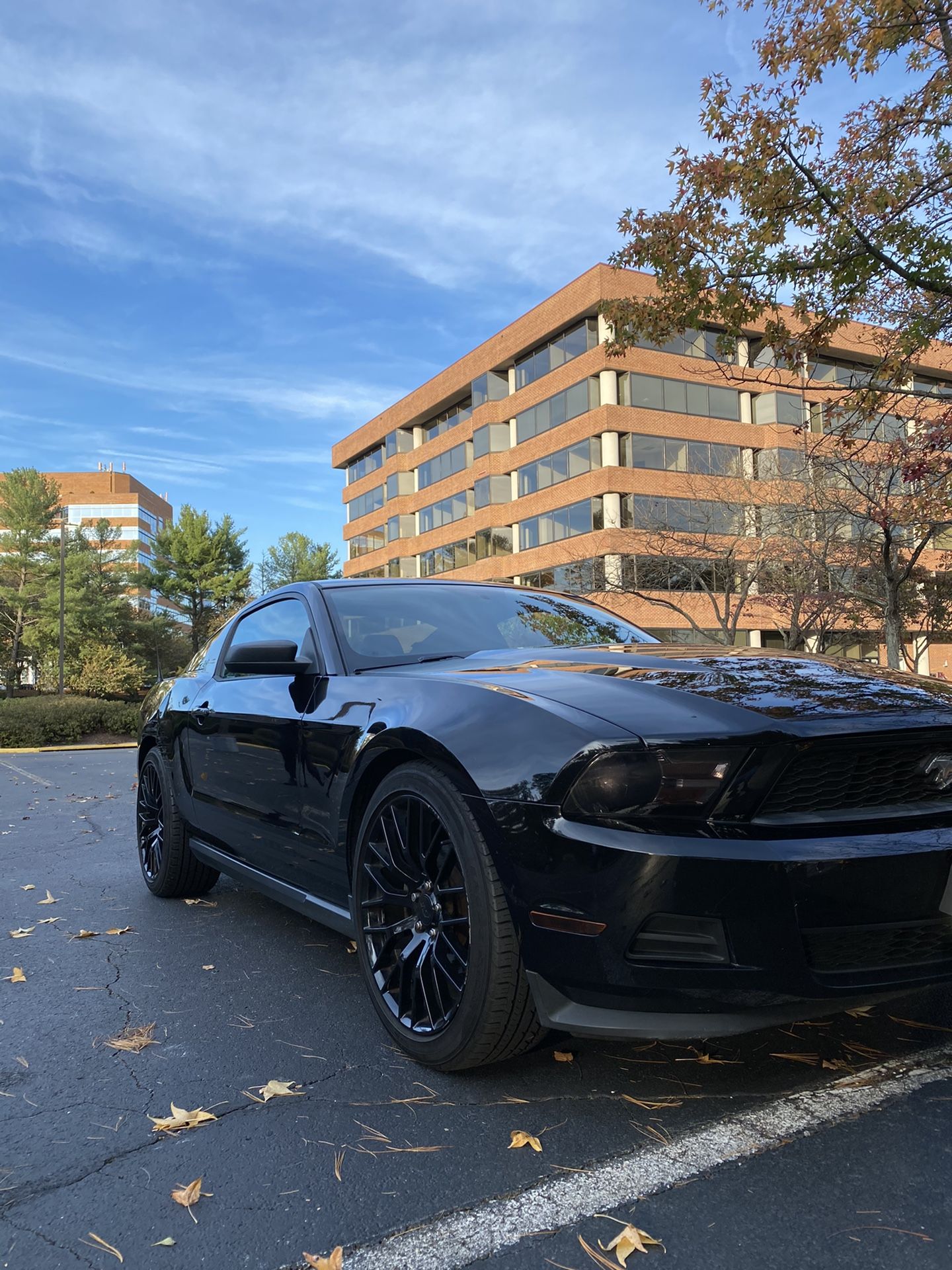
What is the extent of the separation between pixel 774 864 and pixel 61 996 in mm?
2657

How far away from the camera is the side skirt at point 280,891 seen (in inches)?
119

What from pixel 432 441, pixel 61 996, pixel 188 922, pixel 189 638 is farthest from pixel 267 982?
pixel 189 638

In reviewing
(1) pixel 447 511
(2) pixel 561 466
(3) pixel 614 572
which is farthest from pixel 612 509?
(1) pixel 447 511

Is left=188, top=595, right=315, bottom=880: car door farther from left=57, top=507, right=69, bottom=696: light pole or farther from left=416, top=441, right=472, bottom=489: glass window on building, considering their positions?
left=416, top=441, right=472, bottom=489: glass window on building

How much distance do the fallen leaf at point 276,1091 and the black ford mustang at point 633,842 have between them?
0.32 m

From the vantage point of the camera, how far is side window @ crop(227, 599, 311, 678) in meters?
3.81

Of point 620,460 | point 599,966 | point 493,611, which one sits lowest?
point 599,966

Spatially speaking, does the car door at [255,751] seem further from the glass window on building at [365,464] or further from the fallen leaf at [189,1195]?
the glass window on building at [365,464]

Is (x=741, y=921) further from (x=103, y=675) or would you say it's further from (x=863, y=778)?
(x=103, y=675)

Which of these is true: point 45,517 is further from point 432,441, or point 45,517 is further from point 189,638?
point 432,441

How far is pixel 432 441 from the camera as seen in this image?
5122cm

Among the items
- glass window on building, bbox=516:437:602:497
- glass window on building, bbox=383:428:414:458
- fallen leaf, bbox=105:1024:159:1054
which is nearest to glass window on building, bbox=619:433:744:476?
glass window on building, bbox=516:437:602:497

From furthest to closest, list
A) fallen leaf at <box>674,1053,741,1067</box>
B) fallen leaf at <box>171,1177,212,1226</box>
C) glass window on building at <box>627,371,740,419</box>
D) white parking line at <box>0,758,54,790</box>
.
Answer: glass window on building at <box>627,371,740,419</box> → white parking line at <box>0,758,54,790</box> → fallen leaf at <box>674,1053,741,1067</box> → fallen leaf at <box>171,1177,212,1226</box>

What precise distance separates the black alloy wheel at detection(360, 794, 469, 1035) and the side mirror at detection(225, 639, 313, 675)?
81cm
